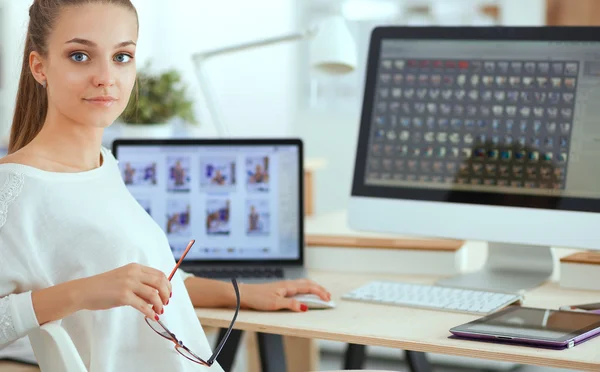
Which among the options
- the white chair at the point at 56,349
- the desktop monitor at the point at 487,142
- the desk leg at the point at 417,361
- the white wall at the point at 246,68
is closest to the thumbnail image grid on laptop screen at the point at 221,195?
the desktop monitor at the point at 487,142

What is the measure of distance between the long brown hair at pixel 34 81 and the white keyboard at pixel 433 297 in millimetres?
599

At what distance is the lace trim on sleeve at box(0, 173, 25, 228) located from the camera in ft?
3.57

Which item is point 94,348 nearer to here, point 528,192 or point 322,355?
point 528,192

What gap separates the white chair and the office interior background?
3.66 metres

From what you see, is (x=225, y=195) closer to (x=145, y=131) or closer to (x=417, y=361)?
(x=417, y=361)

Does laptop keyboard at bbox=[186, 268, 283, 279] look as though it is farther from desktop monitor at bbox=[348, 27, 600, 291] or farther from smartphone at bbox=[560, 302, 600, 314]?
smartphone at bbox=[560, 302, 600, 314]

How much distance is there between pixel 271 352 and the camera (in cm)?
158

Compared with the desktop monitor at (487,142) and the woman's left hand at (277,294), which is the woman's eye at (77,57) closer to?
the woman's left hand at (277,294)

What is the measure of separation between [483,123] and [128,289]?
846 mm

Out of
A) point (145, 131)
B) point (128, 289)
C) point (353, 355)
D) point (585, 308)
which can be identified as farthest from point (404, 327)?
point (145, 131)

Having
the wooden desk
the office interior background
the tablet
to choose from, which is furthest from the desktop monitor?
the office interior background

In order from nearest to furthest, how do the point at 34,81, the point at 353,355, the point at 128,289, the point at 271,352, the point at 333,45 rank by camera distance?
1. the point at 128,289
2. the point at 34,81
3. the point at 271,352
4. the point at 333,45
5. the point at 353,355

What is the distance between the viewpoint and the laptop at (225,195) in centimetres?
176

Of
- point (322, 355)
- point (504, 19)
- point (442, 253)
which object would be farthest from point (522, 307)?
point (504, 19)
